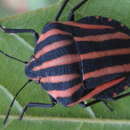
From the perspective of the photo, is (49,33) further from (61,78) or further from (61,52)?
(61,78)

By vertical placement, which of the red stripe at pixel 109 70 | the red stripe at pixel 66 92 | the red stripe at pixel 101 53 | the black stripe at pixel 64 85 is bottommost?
the red stripe at pixel 66 92

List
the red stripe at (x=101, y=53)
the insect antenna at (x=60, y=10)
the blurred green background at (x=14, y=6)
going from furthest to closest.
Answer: the blurred green background at (x=14, y=6) < the insect antenna at (x=60, y=10) < the red stripe at (x=101, y=53)

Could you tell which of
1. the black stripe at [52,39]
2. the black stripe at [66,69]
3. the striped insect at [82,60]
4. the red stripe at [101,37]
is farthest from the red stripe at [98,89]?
the black stripe at [52,39]

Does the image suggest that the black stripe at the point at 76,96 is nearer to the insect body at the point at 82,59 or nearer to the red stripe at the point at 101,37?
the insect body at the point at 82,59

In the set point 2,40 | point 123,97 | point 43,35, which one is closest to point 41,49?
point 43,35

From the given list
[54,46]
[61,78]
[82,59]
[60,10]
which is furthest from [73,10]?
[61,78]

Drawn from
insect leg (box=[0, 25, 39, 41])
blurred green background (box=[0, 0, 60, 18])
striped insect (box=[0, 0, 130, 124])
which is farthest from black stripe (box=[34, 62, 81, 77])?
blurred green background (box=[0, 0, 60, 18])

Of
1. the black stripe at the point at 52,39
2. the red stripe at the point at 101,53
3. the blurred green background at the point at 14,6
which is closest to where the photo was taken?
the red stripe at the point at 101,53

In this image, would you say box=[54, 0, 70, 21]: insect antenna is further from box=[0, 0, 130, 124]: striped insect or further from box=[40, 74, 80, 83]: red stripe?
box=[40, 74, 80, 83]: red stripe
